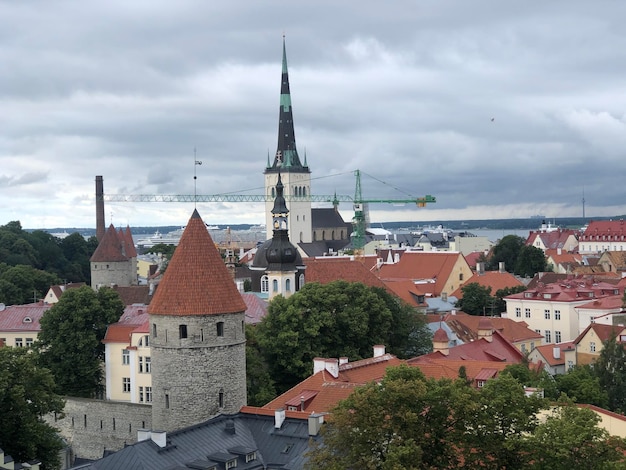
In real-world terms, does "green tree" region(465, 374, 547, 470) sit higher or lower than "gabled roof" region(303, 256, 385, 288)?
lower

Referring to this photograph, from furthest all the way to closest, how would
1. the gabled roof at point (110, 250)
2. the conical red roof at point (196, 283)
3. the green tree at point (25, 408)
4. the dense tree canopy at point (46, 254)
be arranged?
1. the dense tree canopy at point (46, 254)
2. the gabled roof at point (110, 250)
3. the conical red roof at point (196, 283)
4. the green tree at point (25, 408)

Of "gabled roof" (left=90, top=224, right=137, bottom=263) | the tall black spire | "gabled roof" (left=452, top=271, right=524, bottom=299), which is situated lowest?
"gabled roof" (left=452, top=271, right=524, bottom=299)

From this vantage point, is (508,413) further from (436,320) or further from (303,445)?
(436,320)

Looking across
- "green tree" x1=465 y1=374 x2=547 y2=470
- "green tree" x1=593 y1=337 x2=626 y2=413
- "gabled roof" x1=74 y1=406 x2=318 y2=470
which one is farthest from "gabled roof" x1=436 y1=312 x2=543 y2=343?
"green tree" x1=465 y1=374 x2=547 y2=470

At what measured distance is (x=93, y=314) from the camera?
165 ft

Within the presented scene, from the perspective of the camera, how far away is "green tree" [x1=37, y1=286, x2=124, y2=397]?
48750 millimetres

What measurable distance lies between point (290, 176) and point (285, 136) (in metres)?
6.76

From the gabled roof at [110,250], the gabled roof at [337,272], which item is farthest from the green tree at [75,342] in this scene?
the gabled roof at [110,250]

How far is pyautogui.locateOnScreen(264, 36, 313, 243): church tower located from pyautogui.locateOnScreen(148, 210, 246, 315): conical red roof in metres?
109

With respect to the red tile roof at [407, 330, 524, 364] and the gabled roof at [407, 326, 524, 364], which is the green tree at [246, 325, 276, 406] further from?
the red tile roof at [407, 330, 524, 364]

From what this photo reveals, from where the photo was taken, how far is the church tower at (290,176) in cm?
14575

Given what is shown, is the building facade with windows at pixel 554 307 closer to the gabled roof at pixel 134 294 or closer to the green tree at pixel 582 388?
the gabled roof at pixel 134 294

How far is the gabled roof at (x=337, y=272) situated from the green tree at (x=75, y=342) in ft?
77.5

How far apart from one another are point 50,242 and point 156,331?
287 ft
